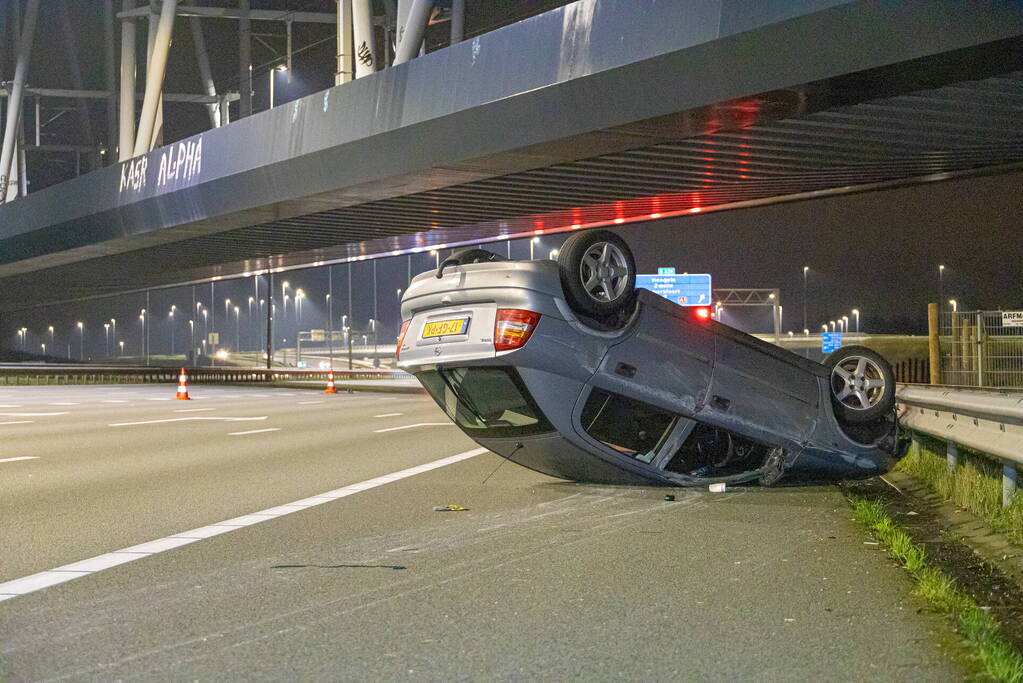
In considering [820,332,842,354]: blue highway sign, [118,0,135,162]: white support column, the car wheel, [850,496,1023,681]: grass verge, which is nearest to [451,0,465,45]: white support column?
[118,0,135,162]: white support column

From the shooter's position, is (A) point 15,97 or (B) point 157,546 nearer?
(B) point 157,546

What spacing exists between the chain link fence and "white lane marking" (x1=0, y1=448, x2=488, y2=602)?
1441 centimetres

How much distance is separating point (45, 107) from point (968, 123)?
195ft

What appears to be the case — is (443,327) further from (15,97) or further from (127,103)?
(15,97)

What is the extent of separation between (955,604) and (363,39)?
28031 mm

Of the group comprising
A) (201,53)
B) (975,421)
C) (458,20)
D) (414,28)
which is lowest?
(975,421)

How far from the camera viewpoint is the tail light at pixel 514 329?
27.3ft

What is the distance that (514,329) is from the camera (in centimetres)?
834

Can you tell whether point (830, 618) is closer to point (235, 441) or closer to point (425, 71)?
point (235, 441)

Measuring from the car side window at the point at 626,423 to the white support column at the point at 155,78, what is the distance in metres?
33.0

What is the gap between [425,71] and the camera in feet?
86.5

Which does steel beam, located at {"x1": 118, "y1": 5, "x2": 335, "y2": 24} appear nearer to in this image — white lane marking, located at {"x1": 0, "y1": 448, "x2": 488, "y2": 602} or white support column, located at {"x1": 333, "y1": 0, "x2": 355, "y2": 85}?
white support column, located at {"x1": 333, "y1": 0, "x2": 355, "y2": 85}

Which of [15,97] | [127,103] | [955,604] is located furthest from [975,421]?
[15,97]

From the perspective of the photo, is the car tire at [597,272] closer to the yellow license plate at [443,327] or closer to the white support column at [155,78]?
the yellow license plate at [443,327]
